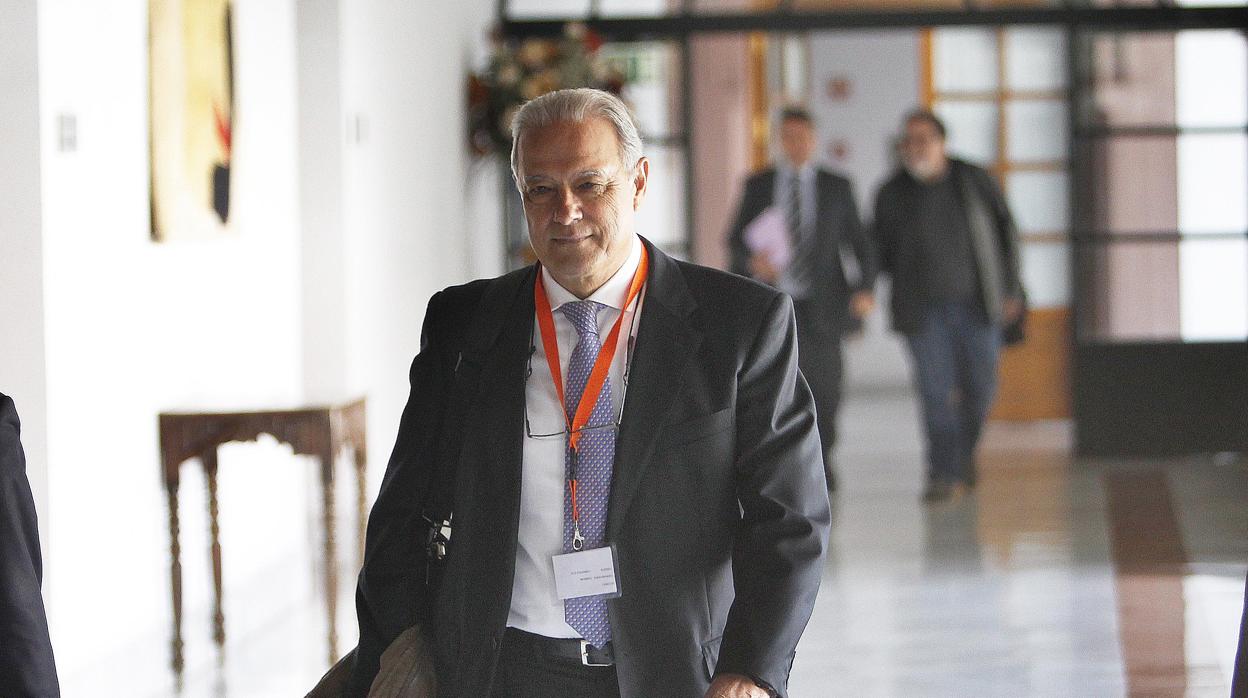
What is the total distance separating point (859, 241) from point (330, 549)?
3.52 meters

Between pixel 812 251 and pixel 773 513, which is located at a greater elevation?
pixel 812 251

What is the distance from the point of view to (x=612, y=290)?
211 cm

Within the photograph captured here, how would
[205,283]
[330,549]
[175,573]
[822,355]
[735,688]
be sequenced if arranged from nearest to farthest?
[735,688]
[175,573]
[330,549]
[205,283]
[822,355]

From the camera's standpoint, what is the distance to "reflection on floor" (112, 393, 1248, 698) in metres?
4.31

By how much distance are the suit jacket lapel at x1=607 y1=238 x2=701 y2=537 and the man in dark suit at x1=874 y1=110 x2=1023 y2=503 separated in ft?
17.6

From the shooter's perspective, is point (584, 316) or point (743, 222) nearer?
point (584, 316)

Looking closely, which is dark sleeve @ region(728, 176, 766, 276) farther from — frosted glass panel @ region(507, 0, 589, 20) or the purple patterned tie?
the purple patterned tie

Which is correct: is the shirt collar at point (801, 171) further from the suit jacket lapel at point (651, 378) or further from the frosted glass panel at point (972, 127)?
the suit jacket lapel at point (651, 378)

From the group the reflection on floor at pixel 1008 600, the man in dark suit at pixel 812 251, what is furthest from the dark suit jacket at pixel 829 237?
the reflection on floor at pixel 1008 600

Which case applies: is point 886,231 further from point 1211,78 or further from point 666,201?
point 1211,78

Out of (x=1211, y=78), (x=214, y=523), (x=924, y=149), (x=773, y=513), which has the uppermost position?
(x=1211, y=78)

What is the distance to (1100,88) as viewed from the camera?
8.86 meters

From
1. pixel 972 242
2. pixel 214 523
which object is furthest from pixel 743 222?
pixel 214 523

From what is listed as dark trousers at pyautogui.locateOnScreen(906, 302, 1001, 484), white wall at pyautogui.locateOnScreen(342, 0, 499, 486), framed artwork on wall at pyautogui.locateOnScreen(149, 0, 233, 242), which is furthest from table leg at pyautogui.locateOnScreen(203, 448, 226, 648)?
dark trousers at pyautogui.locateOnScreen(906, 302, 1001, 484)
